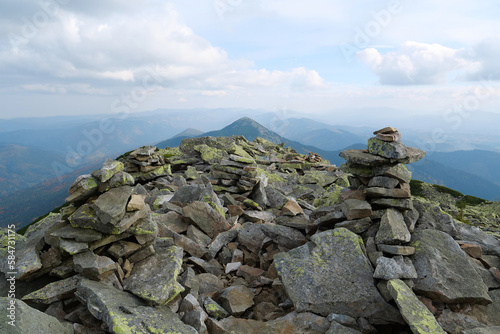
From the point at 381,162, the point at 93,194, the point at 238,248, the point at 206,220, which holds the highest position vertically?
the point at 381,162

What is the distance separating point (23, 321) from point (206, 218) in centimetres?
942

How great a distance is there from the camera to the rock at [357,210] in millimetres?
11828

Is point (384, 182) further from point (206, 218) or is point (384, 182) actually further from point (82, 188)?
point (82, 188)

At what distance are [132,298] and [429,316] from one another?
9.28 meters

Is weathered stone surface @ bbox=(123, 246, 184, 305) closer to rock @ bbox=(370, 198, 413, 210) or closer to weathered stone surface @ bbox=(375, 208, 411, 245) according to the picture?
weathered stone surface @ bbox=(375, 208, 411, 245)

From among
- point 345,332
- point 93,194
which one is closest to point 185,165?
point 93,194

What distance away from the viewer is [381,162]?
1238 cm

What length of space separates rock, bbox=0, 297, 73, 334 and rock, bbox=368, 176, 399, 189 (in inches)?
508

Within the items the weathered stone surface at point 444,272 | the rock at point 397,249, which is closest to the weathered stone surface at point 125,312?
the rock at point 397,249

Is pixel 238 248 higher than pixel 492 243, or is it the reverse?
pixel 492 243

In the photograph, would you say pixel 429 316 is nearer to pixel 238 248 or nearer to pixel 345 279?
pixel 345 279

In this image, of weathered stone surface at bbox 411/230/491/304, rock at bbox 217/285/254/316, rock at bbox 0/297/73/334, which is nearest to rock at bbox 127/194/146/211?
rock at bbox 0/297/73/334

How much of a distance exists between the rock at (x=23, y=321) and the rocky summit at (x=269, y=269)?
3 cm

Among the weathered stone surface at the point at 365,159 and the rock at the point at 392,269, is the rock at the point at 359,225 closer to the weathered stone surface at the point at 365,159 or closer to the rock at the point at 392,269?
the rock at the point at 392,269
